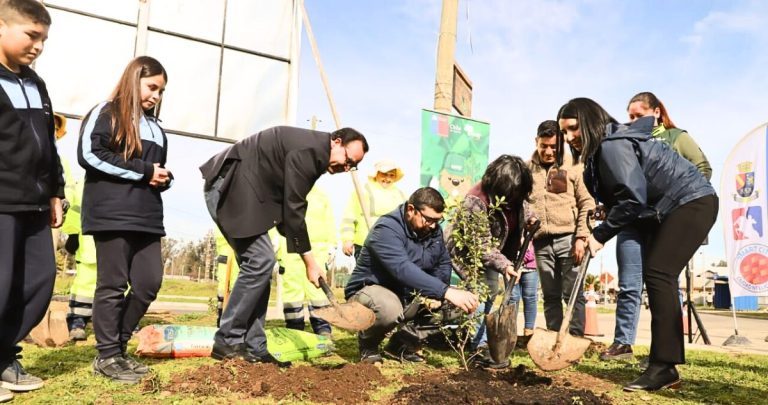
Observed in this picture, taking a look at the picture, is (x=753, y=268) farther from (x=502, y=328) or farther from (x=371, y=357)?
(x=371, y=357)

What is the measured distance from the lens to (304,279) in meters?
5.73

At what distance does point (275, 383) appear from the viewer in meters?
2.97

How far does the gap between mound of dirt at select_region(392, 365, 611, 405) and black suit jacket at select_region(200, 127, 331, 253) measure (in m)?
1.11

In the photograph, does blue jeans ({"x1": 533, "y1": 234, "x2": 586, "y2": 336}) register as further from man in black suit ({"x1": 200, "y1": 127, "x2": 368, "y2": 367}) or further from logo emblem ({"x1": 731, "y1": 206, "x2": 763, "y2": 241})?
logo emblem ({"x1": 731, "y1": 206, "x2": 763, "y2": 241})

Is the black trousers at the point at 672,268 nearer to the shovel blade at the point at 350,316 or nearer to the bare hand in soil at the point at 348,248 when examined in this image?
the shovel blade at the point at 350,316

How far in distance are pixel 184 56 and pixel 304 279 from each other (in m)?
3.44

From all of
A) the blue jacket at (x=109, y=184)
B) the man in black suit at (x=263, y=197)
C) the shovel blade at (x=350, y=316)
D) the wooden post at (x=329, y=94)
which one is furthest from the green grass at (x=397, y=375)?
the wooden post at (x=329, y=94)

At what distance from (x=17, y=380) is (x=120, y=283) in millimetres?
669

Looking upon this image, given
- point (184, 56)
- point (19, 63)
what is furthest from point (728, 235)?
point (19, 63)

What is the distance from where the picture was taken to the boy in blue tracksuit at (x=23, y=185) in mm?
2775

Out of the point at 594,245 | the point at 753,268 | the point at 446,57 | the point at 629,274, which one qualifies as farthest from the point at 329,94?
the point at 753,268

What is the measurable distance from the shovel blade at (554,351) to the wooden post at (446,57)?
4.07 metres

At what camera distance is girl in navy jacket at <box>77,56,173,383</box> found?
3.15 meters

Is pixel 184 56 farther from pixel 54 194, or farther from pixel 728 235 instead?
pixel 728 235
